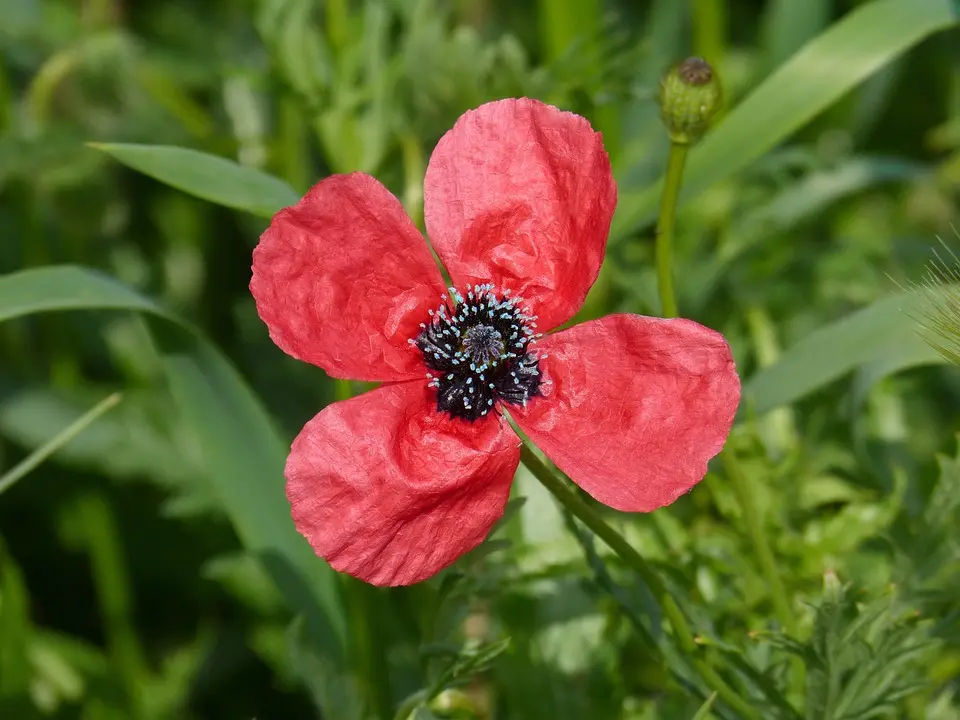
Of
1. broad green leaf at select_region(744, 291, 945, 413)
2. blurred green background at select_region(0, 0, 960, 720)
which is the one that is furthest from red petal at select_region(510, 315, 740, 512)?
broad green leaf at select_region(744, 291, 945, 413)

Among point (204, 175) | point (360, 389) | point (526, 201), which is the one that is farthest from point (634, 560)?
point (204, 175)

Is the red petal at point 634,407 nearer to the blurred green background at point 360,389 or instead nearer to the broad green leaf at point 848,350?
the blurred green background at point 360,389

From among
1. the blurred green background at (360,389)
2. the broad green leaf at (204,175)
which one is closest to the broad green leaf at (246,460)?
the blurred green background at (360,389)

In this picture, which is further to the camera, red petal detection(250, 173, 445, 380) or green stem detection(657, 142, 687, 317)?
green stem detection(657, 142, 687, 317)

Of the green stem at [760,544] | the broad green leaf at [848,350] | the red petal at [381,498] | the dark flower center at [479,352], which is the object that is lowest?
the green stem at [760,544]

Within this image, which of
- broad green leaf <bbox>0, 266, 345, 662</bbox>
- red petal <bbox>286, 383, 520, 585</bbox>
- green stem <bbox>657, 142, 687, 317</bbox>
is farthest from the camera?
broad green leaf <bbox>0, 266, 345, 662</bbox>

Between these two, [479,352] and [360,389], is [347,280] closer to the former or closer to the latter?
[479,352]

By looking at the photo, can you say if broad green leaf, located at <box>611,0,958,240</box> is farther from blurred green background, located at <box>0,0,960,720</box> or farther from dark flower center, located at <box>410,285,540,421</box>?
dark flower center, located at <box>410,285,540,421</box>

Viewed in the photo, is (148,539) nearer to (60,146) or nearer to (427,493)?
(60,146)
